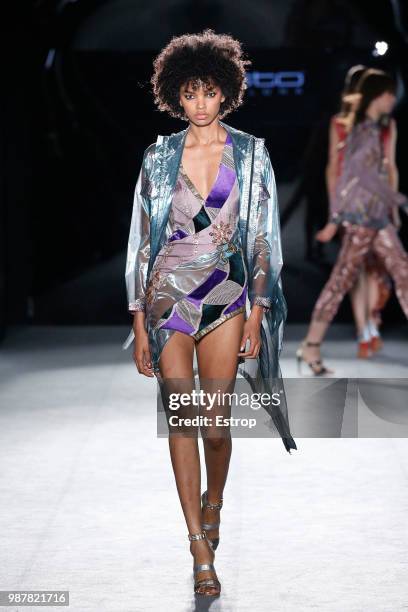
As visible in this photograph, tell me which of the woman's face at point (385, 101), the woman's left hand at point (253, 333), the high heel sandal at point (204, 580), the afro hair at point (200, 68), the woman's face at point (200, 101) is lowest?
the high heel sandal at point (204, 580)

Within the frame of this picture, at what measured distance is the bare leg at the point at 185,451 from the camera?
3.89 meters

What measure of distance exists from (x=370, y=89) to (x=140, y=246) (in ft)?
14.8

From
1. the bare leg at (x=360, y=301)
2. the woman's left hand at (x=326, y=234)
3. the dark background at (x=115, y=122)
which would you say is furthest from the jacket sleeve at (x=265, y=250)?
the dark background at (x=115, y=122)

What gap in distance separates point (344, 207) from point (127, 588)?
4718 mm

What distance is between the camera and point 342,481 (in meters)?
5.34

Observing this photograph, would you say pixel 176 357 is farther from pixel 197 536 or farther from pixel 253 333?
pixel 197 536

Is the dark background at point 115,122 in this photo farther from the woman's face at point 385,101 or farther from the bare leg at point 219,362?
the bare leg at point 219,362

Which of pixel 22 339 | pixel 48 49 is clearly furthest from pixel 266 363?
pixel 48 49

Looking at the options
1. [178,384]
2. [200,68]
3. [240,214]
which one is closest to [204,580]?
[178,384]

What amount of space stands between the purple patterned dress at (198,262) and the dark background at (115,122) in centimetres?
655

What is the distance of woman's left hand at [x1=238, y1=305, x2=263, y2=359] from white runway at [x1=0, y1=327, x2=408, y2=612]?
26.4 inches

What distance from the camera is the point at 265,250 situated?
13.1 feet

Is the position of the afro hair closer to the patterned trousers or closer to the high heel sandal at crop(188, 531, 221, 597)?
the high heel sandal at crop(188, 531, 221, 597)

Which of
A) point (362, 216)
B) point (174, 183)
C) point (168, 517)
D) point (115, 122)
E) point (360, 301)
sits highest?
point (174, 183)
